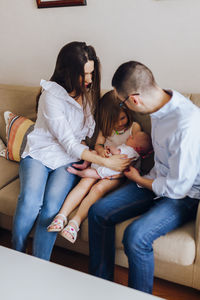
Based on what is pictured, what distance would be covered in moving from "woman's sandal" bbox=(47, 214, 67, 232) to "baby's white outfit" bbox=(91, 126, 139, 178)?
32 cm

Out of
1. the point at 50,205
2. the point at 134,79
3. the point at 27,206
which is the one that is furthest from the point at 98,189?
the point at 134,79

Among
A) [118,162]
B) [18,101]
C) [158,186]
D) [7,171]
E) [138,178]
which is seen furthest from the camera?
[18,101]

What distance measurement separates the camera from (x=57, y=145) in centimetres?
186

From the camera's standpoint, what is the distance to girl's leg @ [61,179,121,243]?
4.89 feet

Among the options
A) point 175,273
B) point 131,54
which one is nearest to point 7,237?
point 175,273

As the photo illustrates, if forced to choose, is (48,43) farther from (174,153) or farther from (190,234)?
(190,234)

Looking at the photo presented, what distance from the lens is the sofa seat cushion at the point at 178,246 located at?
1.35 metres

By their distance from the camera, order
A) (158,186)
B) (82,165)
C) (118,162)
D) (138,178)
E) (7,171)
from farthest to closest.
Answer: (7,171) → (82,165) → (118,162) → (138,178) → (158,186)

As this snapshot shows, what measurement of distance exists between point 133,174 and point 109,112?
1.28ft

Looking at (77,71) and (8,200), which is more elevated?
(77,71)

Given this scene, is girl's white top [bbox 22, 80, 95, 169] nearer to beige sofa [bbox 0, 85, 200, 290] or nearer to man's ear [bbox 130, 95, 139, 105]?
beige sofa [bbox 0, 85, 200, 290]

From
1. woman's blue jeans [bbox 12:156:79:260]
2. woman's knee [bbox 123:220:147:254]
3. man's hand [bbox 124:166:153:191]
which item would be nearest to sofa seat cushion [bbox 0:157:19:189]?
woman's blue jeans [bbox 12:156:79:260]

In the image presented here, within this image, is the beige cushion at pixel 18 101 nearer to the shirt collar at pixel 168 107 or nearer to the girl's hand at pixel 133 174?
the girl's hand at pixel 133 174

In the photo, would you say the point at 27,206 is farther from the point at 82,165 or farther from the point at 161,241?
the point at 161,241
